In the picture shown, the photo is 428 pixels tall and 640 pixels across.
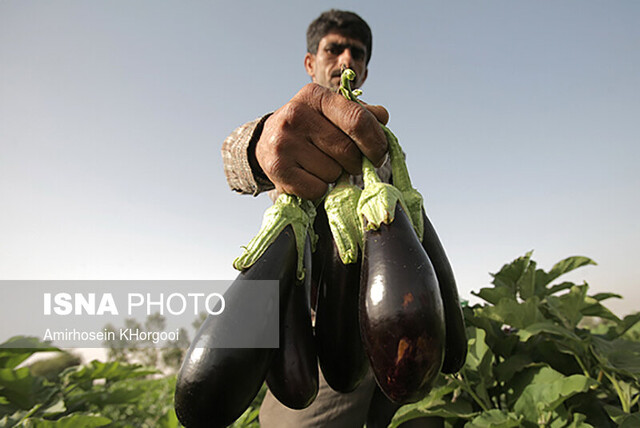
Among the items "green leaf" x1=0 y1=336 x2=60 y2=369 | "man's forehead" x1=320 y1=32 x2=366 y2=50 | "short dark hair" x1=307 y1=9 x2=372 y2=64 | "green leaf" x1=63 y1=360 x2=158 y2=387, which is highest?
"short dark hair" x1=307 y1=9 x2=372 y2=64

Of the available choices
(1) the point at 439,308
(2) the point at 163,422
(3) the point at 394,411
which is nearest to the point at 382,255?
(1) the point at 439,308

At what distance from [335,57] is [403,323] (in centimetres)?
179

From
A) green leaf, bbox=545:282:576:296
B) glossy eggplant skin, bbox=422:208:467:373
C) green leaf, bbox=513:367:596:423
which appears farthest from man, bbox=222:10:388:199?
green leaf, bbox=545:282:576:296

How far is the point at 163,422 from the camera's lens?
2.04 meters

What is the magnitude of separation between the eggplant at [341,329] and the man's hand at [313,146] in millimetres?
189

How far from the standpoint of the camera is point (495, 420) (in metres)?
1.44

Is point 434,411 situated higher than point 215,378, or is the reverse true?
point 215,378

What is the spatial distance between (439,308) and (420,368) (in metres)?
0.08

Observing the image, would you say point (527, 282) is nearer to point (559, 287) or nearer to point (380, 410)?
point (559, 287)

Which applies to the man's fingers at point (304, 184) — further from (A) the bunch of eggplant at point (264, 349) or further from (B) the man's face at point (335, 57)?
(B) the man's face at point (335, 57)

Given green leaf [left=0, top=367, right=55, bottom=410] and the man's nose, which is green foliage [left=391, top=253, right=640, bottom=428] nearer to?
the man's nose

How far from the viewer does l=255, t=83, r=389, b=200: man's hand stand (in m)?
0.79

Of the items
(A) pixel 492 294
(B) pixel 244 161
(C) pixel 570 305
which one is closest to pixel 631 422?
(C) pixel 570 305

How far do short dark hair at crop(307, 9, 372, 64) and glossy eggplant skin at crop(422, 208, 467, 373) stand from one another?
1693 millimetres
